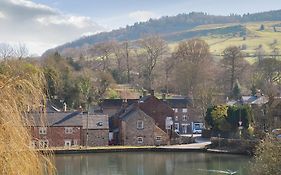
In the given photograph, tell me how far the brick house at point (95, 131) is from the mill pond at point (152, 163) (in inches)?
248

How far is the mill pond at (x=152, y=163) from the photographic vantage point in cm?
3775

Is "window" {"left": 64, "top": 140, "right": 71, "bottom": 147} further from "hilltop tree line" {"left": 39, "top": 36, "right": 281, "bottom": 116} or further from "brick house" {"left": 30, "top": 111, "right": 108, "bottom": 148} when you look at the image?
A: "hilltop tree line" {"left": 39, "top": 36, "right": 281, "bottom": 116}

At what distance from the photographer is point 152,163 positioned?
140 feet

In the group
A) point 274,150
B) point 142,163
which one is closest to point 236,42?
point 142,163

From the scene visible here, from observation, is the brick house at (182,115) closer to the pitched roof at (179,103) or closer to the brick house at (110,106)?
the pitched roof at (179,103)

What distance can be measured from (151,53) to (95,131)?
1759 inches

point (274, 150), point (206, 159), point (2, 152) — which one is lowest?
point (206, 159)

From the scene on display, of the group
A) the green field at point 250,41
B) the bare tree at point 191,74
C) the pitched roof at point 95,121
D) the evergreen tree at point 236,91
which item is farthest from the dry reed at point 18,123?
the green field at point 250,41

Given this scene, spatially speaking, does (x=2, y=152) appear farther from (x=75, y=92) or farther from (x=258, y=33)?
(x=258, y=33)

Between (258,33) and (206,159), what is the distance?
159314mm

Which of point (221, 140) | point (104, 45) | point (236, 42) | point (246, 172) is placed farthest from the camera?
point (236, 42)

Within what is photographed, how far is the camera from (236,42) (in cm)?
17612

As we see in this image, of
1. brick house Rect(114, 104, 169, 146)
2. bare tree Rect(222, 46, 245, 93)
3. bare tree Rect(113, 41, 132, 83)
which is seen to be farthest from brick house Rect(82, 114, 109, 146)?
bare tree Rect(113, 41, 132, 83)

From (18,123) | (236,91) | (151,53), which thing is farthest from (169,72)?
(18,123)
